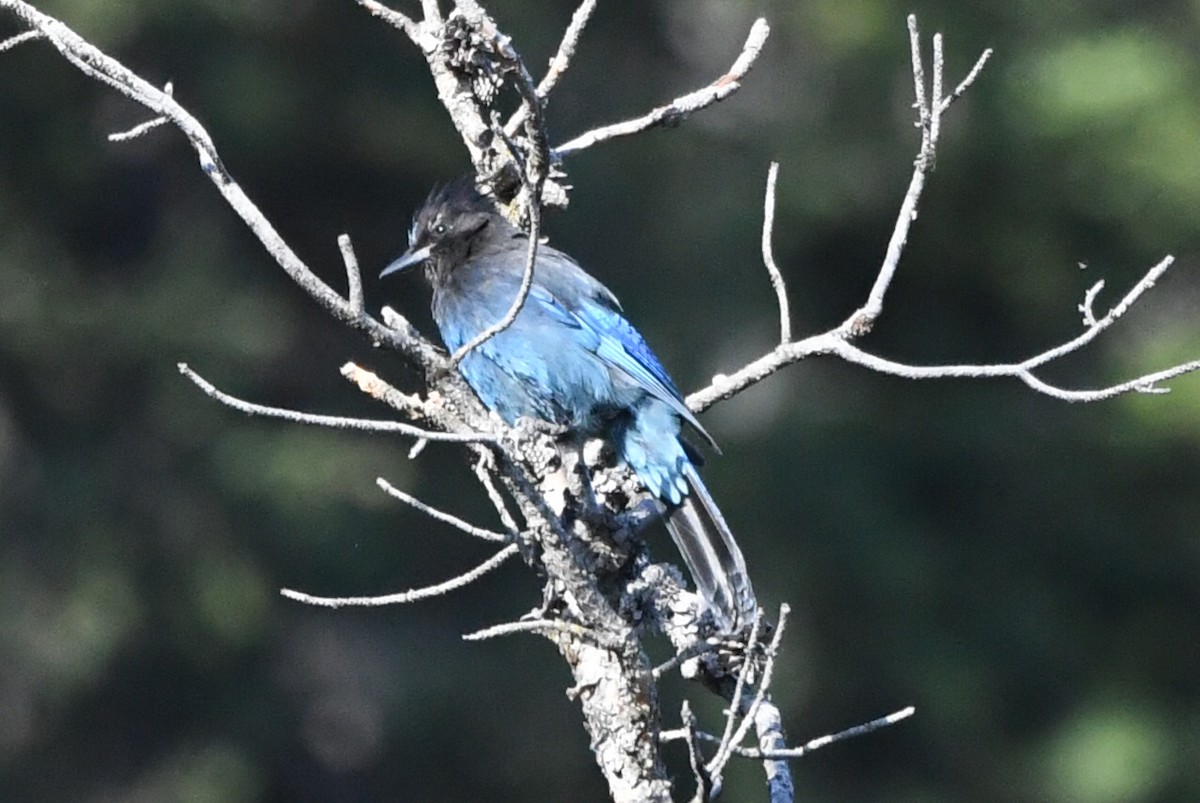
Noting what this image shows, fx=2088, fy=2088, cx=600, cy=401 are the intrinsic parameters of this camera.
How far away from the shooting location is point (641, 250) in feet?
34.3

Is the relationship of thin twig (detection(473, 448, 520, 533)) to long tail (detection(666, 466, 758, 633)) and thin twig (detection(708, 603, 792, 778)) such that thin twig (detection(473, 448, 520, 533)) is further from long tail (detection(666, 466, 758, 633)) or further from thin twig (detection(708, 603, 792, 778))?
long tail (detection(666, 466, 758, 633))

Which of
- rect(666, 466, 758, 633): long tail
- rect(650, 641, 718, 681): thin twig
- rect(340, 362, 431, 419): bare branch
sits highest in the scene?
rect(666, 466, 758, 633): long tail

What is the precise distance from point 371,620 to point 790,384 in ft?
7.97

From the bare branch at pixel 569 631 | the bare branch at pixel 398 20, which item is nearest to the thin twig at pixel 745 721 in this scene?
the bare branch at pixel 569 631

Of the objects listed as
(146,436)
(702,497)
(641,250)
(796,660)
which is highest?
(641,250)

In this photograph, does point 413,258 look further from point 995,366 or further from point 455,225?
point 995,366

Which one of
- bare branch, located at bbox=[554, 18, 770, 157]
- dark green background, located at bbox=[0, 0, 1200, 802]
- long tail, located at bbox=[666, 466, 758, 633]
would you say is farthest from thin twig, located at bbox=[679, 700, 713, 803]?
dark green background, located at bbox=[0, 0, 1200, 802]

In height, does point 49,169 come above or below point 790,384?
above

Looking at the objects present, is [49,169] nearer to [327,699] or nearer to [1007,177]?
[327,699]

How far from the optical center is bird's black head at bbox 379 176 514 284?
5578 mm

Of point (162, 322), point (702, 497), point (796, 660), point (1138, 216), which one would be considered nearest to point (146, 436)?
point (162, 322)

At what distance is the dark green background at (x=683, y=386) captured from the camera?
9.92 m

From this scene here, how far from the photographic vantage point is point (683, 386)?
959cm

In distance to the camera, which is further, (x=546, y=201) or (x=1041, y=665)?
(x=1041, y=665)
